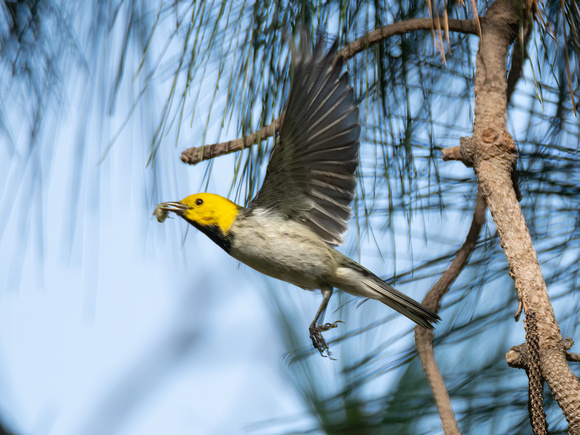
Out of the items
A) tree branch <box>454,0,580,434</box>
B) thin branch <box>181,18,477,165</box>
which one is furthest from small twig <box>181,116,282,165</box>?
tree branch <box>454,0,580,434</box>

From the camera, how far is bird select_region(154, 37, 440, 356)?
1.25m

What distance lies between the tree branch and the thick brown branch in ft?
0.62

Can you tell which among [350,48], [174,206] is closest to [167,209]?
[174,206]

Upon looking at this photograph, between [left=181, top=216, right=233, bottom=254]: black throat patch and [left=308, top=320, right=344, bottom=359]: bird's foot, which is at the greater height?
[left=181, top=216, right=233, bottom=254]: black throat patch

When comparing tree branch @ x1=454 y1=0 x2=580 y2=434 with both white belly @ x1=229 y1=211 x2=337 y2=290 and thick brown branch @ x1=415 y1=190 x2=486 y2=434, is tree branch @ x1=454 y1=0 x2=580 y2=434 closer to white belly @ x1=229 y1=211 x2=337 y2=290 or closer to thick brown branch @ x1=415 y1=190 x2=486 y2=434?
thick brown branch @ x1=415 y1=190 x2=486 y2=434

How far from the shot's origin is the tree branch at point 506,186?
816 mm

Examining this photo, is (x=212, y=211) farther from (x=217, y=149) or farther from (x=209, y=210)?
(x=217, y=149)

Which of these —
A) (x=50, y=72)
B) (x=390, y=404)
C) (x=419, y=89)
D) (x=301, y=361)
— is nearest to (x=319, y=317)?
(x=301, y=361)

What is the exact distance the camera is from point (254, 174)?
1.39 meters

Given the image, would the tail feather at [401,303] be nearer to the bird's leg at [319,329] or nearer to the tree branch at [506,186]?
the bird's leg at [319,329]

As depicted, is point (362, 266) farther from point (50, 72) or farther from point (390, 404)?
point (50, 72)

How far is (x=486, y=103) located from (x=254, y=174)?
479mm

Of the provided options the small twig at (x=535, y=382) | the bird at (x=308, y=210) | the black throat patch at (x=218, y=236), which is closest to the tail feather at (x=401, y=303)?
the bird at (x=308, y=210)

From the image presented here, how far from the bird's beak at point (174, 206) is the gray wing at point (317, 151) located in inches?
4.9
